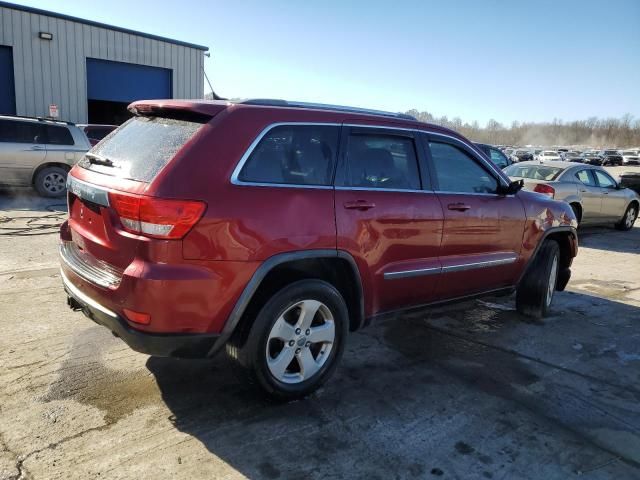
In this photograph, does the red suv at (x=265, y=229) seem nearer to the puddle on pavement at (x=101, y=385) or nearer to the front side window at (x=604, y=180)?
the puddle on pavement at (x=101, y=385)

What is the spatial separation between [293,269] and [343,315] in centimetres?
48

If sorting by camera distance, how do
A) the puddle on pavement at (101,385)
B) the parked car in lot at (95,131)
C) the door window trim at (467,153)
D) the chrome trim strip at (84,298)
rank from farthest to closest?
the parked car in lot at (95,131) < the door window trim at (467,153) < the puddle on pavement at (101,385) < the chrome trim strip at (84,298)

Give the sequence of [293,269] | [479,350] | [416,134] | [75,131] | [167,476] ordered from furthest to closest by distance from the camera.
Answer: [75,131] → [479,350] → [416,134] → [293,269] → [167,476]

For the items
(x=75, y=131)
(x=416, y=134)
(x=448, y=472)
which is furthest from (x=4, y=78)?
(x=448, y=472)

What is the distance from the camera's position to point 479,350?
14.4 feet

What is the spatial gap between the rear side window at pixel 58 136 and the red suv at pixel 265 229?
8.83 metres

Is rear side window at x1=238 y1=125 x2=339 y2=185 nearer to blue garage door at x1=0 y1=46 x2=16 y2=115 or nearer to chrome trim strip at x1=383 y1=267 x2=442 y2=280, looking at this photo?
chrome trim strip at x1=383 y1=267 x2=442 y2=280

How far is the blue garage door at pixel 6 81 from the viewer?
17.7m

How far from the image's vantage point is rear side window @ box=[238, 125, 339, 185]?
3.05 meters

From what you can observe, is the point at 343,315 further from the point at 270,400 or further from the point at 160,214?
the point at 160,214

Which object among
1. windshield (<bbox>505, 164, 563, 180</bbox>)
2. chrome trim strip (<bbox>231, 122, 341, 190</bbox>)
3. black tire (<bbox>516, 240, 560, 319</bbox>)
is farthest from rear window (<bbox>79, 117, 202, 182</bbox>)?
windshield (<bbox>505, 164, 563, 180</bbox>)

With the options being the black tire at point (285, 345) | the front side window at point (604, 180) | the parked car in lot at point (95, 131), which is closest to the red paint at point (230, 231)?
the black tire at point (285, 345)

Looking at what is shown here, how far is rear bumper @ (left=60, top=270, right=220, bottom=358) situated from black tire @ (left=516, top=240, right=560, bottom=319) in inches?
137

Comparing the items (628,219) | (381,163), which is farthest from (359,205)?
(628,219)
